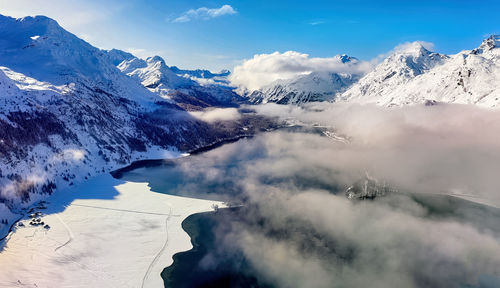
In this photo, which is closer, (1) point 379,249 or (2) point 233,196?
(1) point 379,249

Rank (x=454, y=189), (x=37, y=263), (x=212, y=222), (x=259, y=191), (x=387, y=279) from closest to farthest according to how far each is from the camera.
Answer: (x=37, y=263) < (x=387, y=279) < (x=212, y=222) < (x=259, y=191) < (x=454, y=189)

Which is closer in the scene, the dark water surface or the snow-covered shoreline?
the snow-covered shoreline

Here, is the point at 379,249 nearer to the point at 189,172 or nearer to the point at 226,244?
the point at 226,244

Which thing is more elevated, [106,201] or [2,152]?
[2,152]

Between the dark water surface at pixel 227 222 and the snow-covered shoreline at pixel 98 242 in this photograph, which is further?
the dark water surface at pixel 227 222

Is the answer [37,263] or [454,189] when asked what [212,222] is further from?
[454,189]

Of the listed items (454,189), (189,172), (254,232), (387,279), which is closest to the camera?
(387,279)

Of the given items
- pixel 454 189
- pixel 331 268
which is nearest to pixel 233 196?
pixel 331 268

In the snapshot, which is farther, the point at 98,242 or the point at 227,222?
the point at 227,222
